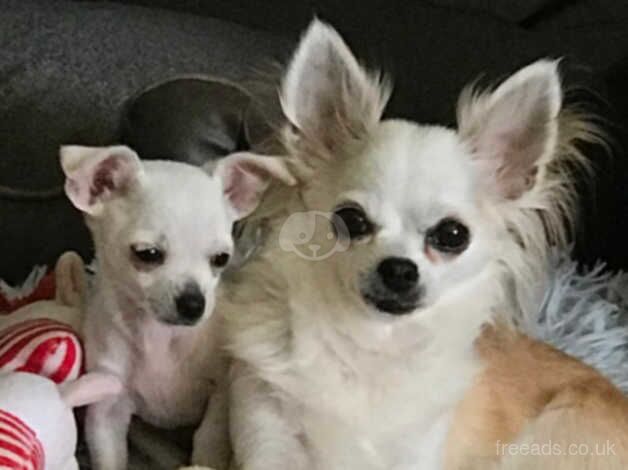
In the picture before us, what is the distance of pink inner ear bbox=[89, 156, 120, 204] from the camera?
Result: 48.1 inches

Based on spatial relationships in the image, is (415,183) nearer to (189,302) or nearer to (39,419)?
(189,302)

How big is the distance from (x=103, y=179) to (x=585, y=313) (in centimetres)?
81

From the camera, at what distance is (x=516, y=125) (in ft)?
4.05

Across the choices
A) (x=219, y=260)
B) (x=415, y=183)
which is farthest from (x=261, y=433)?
(x=415, y=183)

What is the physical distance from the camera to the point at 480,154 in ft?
4.08

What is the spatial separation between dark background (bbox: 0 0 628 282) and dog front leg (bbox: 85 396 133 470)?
1.75 ft

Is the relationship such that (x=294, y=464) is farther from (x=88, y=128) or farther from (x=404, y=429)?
(x=88, y=128)

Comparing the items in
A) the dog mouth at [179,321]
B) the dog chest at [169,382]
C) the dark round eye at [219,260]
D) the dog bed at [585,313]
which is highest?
the dark round eye at [219,260]

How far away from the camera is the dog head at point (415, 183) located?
116 centimetres

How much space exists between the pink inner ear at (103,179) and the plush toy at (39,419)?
19 centimetres

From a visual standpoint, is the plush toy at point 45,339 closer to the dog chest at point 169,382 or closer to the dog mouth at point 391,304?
the dog chest at point 169,382

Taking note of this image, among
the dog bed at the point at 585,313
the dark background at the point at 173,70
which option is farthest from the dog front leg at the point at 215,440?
the dark background at the point at 173,70

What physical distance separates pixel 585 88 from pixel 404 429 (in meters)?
0.67

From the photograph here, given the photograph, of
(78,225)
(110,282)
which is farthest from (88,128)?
(110,282)
